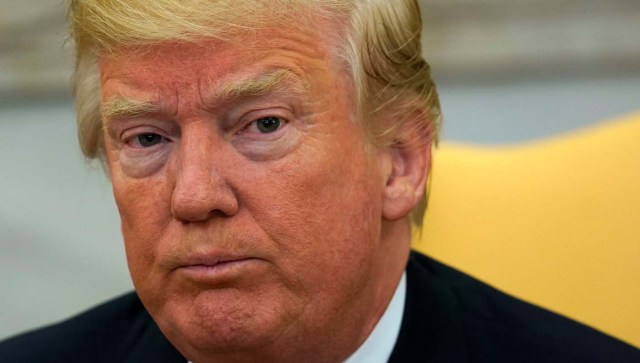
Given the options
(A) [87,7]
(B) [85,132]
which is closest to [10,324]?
(B) [85,132]

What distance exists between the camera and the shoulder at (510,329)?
2.08m

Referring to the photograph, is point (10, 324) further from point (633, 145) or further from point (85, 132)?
point (633, 145)

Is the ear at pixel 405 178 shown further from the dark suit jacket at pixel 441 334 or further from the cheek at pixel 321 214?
the dark suit jacket at pixel 441 334

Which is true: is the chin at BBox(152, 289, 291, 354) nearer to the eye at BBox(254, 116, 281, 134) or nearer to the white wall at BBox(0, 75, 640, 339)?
the eye at BBox(254, 116, 281, 134)

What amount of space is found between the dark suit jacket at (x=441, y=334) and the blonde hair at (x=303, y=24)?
0.29 meters

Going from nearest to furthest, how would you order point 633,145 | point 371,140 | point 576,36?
point 371,140 < point 633,145 < point 576,36

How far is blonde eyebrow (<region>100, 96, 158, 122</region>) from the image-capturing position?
6.22ft

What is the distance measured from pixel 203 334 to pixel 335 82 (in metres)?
0.43

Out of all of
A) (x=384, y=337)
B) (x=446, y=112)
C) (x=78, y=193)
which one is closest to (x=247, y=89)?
(x=384, y=337)

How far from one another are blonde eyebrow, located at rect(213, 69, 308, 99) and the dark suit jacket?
47cm

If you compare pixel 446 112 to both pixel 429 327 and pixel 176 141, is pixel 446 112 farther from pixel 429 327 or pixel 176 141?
pixel 176 141

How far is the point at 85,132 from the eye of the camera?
2.16m

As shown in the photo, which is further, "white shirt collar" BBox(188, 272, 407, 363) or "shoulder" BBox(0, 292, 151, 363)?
"shoulder" BBox(0, 292, 151, 363)

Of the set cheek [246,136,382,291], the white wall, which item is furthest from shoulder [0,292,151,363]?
the white wall
